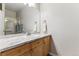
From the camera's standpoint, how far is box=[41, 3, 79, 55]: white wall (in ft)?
6.52

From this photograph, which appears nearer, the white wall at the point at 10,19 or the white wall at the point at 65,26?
the white wall at the point at 10,19

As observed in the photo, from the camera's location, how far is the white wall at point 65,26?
1986 millimetres

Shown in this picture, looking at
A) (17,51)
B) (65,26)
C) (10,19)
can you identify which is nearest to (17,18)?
(10,19)

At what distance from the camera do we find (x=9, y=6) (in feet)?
5.91

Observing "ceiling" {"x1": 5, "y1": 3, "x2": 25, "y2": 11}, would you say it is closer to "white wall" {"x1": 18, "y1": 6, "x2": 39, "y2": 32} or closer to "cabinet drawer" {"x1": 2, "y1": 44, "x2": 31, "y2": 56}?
"white wall" {"x1": 18, "y1": 6, "x2": 39, "y2": 32}

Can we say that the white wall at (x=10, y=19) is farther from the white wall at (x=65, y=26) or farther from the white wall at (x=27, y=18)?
the white wall at (x=65, y=26)

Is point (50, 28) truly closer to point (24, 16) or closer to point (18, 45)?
point (24, 16)

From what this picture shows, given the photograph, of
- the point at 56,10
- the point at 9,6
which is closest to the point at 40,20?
the point at 56,10

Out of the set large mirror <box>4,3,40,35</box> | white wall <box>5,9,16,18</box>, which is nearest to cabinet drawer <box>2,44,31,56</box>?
large mirror <box>4,3,40,35</box>

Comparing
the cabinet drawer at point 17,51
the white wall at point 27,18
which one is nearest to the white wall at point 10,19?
the white wall at point 27,18

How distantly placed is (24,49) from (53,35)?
3.74 ft

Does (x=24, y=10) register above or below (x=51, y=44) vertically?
above

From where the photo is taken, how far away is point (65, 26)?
2.16 metres

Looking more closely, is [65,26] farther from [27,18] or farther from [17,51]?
[17,51]
